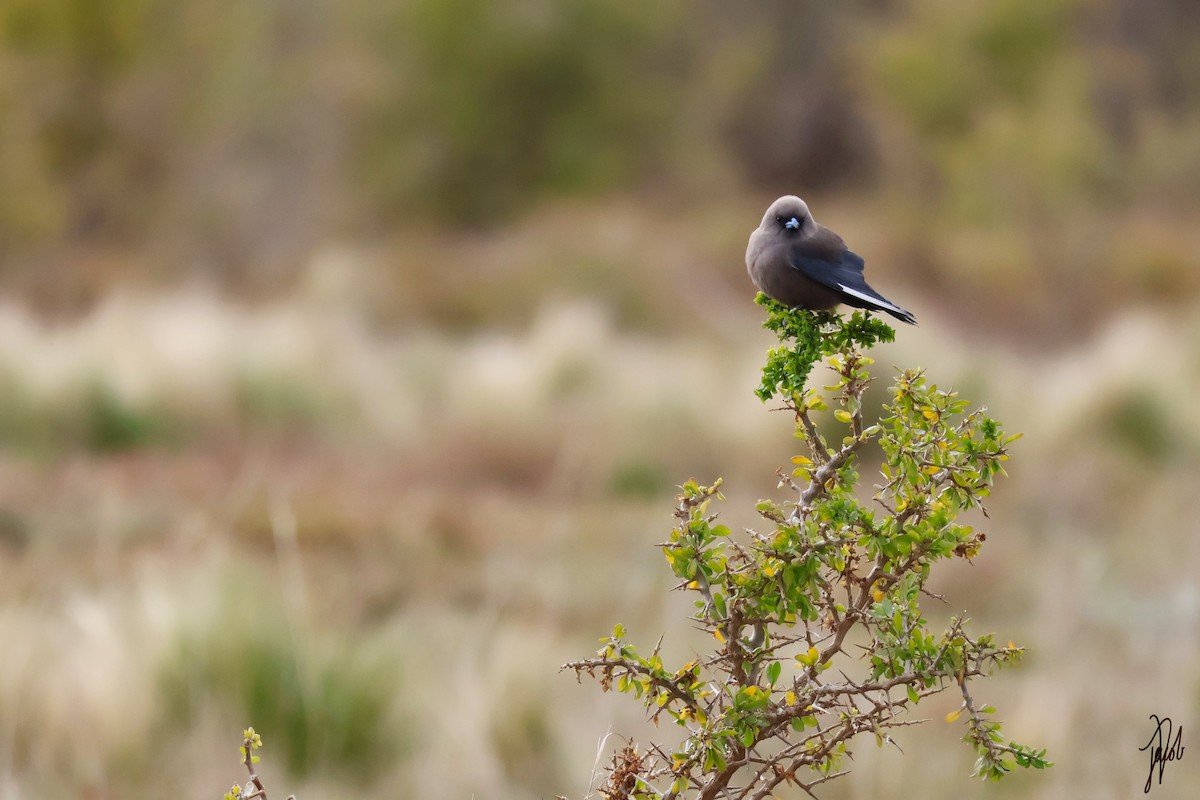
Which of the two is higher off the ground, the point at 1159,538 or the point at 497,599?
the point at 1159,538

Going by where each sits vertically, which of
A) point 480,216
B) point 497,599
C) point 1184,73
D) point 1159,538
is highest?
point 1184,73

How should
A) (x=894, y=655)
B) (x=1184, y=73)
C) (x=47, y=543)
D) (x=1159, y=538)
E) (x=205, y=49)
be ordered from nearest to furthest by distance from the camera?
(x=894, y=655)
(x=47, y=543)
(x=1159, y=538)
(x=205, y=49)
(x=1184, y=73)

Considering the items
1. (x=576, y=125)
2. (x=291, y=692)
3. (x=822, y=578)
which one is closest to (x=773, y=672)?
(x=822, y=578)

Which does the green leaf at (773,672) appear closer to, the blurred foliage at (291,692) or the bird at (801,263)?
the bird at (801,263)

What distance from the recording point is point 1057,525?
820 centimetres

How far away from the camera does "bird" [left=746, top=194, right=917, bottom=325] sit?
5.09ft

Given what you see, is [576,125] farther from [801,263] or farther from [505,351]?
[801,263]

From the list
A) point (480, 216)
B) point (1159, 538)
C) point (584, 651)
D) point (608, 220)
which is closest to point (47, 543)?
point (584, 651)

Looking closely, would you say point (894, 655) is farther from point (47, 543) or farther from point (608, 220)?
point (608, 220)

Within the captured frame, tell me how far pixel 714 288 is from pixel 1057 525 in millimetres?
11503

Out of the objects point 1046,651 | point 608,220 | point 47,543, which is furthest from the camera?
point 608,220

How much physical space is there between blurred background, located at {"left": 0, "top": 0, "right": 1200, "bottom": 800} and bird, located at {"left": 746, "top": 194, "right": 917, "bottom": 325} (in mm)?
1380

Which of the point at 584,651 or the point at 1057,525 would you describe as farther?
the point at 1057,525

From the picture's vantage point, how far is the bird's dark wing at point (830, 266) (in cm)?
153
